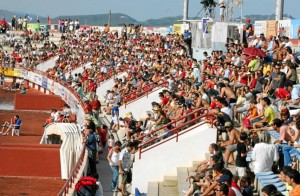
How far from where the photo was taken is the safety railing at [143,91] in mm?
27094

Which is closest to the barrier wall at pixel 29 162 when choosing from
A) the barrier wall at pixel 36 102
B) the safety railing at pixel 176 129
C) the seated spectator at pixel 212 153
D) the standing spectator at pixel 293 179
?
the safety railing at pixel 176 129

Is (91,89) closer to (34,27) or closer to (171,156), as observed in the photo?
(171,156)

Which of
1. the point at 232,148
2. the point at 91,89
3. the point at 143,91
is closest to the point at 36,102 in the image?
the point at 91,89

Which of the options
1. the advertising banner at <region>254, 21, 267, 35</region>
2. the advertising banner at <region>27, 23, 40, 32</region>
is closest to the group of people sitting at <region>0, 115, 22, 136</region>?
the advertising banner at <region>254, 21, 267, 35</region>

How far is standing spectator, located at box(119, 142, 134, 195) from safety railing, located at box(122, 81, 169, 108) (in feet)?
31.0

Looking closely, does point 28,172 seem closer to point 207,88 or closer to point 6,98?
point 207,88

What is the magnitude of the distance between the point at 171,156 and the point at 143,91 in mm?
11289

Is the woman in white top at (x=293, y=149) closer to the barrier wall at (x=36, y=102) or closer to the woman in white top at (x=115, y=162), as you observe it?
the woman in white top at (x=115, y=162)

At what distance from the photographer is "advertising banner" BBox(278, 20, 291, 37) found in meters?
28.0

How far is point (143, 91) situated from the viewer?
91.2 ft

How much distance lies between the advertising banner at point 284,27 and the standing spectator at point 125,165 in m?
12.8

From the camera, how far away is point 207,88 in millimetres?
20969

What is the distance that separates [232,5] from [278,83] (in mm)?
22511

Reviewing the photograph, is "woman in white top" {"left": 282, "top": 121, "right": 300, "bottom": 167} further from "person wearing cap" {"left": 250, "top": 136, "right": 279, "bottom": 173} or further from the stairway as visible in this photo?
the stairway
